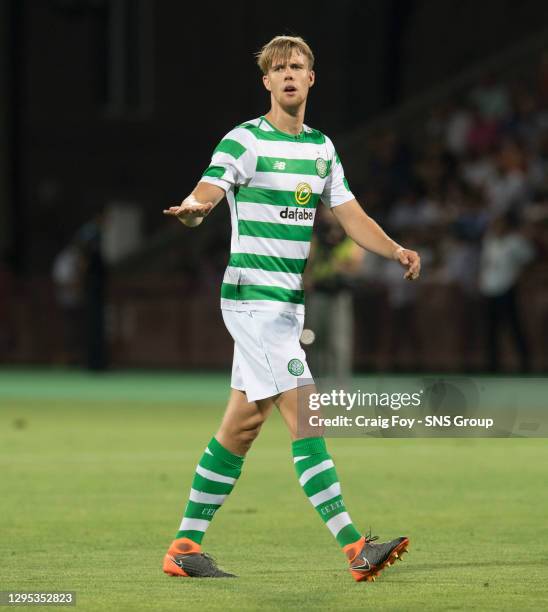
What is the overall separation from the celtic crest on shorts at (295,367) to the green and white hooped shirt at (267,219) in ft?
0.78

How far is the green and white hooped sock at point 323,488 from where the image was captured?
25.7 feet

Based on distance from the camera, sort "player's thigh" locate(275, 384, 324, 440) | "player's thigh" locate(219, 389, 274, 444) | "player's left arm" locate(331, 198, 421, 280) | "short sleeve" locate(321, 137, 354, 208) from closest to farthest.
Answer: "player's thigh" locate(275, 384, 324, 440) → "player's thigh" locate(219, 389, 274, 444) → "player's left arm" locate(331, 198, 421, 280) → "short sleeve" locate(321, 137, 354, 208)

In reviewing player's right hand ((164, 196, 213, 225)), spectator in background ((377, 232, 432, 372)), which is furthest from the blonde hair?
spectator in background ((377, 232, 432, 372))

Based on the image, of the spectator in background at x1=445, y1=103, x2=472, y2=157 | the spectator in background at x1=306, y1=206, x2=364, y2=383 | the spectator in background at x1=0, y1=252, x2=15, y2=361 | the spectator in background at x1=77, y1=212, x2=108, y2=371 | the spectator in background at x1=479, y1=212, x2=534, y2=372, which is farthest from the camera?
the spectator in background at x1=0, y1=252, x2=15, y2=361

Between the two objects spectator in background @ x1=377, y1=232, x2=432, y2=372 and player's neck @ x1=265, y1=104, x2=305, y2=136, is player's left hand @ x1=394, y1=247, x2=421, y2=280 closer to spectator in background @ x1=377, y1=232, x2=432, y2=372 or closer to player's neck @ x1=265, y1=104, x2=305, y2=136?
player's neck @ x1=265, y1=104, x2=305, y2=136

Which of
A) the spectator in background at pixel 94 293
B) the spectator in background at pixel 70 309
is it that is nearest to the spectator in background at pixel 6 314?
the spectator in background at pixel 70 309

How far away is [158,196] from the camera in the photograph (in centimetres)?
3619

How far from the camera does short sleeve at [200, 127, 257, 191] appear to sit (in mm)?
7680

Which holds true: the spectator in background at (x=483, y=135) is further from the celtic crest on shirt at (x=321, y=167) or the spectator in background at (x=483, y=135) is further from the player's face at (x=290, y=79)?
the player's face at (x=290, y=79)

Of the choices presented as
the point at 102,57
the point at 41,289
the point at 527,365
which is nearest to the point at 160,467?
the point at 527,365

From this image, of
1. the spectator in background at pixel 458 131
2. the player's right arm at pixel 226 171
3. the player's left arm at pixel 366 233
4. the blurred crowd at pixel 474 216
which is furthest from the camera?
the spectator in background at pixel 458 131

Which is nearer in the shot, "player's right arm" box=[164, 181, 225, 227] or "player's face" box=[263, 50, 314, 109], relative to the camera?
"player's right arm" box=[164, 181, 225, 227]

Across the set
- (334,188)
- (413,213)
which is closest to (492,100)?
(413,213)

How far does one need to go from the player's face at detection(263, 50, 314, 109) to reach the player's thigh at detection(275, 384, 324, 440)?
124 centimetres
